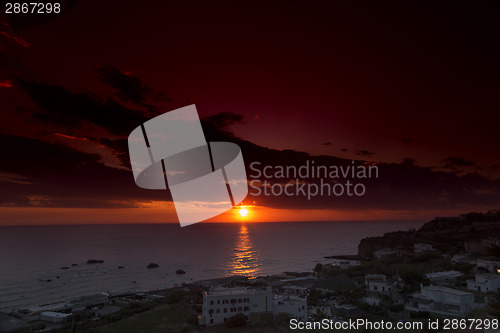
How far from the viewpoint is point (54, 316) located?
29109 millimetres

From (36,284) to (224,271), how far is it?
3224 cm

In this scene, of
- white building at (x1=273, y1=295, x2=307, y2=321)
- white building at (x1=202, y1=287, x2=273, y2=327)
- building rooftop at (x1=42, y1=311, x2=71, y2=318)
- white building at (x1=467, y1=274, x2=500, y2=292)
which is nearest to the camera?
white building at (x1=202, y1=287, x2=273, y2=327)

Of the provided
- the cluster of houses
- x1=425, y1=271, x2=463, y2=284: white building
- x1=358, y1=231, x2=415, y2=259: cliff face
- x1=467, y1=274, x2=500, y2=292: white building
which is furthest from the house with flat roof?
x1=358, y1=231, x2=415, y2=259: cliff face

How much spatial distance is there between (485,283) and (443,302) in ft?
22.0

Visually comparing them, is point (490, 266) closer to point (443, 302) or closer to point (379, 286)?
point (379, 286)

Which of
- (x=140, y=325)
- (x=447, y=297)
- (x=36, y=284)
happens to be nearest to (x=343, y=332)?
(x=447, y=297)

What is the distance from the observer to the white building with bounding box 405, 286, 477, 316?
23000mm

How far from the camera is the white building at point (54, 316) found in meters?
28.6

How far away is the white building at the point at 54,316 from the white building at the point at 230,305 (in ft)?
48.7

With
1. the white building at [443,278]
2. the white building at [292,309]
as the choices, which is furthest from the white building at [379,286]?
the white building at [292,309]

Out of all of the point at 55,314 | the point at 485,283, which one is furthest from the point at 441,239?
the point at 55,314

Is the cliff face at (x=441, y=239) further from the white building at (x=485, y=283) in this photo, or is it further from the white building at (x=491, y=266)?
the white building at (x=485, y=283)

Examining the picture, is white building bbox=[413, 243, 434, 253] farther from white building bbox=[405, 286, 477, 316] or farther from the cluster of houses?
the cluster of houses

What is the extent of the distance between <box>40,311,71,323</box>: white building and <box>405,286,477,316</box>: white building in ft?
97.4
